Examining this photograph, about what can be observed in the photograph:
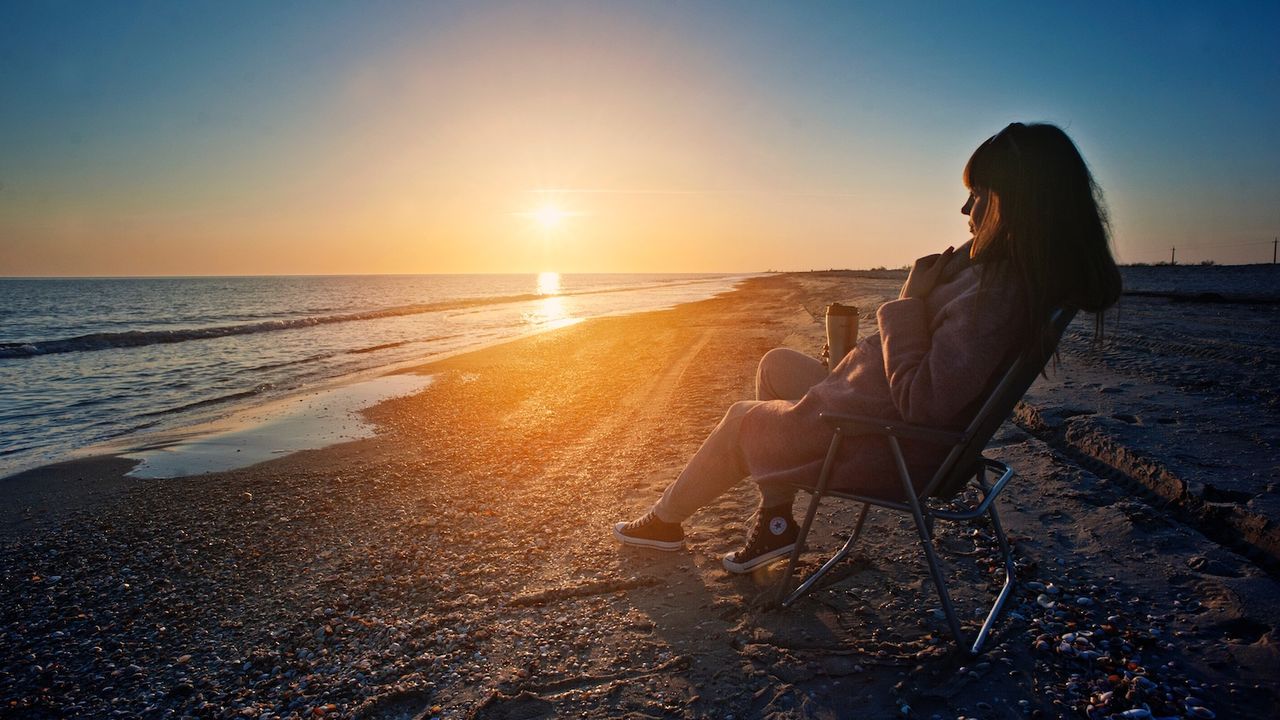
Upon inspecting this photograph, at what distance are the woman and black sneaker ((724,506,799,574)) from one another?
1.37ft

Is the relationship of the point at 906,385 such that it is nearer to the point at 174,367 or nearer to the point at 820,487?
the point at 820,487

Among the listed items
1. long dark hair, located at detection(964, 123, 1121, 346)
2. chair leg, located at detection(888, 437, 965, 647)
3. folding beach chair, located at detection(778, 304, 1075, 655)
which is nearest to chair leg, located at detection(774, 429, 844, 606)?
folding beach chair, located at detection(778, 304, 1075, 655)

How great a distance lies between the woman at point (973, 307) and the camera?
204cm

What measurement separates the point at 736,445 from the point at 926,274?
3.75 feet

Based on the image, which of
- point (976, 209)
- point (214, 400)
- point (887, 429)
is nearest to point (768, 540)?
point (887, 429)

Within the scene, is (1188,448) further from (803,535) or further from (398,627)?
(398,627)

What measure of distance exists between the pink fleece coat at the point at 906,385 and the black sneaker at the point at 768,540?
373 millimetres

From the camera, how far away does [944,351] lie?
210cm

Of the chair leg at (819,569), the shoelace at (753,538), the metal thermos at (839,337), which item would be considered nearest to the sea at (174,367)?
the shoelace at (753,538)

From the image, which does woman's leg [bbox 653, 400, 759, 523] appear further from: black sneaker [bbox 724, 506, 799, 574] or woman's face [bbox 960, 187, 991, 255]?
woman's face [bbox 960, 187, 991, 255]

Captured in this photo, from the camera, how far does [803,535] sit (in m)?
2.53

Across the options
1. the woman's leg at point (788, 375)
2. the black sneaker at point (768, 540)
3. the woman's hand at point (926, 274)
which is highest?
the woman's hand at point (926, 274)

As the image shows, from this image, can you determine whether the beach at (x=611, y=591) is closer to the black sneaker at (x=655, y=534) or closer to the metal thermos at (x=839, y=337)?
the black sneaker at (x=655, y=534)

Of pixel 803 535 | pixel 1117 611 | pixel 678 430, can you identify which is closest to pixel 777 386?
pixel 803 535
